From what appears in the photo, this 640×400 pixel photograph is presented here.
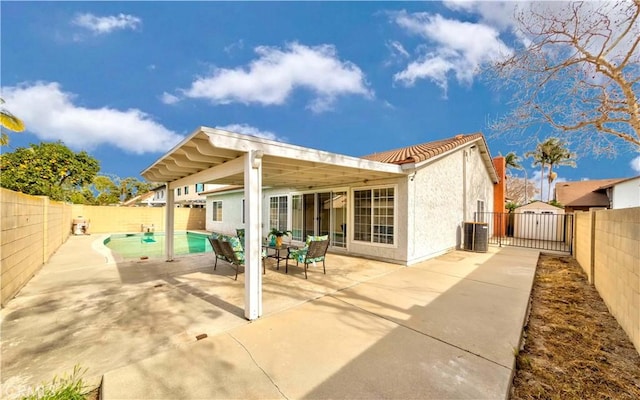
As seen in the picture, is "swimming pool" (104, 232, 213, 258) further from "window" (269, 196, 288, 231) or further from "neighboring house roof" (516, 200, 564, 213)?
"neighboring house roof" (516, 200, 564, 213)

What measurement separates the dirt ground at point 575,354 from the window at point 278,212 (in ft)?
34.5

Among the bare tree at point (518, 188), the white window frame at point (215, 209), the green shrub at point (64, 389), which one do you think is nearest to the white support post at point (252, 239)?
the green shrub at point (64, 389)

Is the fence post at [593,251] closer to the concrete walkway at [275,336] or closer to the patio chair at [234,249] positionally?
the concrete walkway at [275,336]

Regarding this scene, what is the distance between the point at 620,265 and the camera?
4227 mm

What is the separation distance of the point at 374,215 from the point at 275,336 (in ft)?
20.8

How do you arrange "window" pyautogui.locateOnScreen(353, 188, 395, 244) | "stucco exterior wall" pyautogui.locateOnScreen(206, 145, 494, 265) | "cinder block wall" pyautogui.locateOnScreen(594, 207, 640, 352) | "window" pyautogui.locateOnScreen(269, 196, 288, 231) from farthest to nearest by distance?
"window" pyautogui.locateOnScreen(269, 196, 288, 231), "window" pyautogui.locateOnScreen(353, 188, 395, 244), "stucco exterior wall" pyautogui.locateOnScreen(206, 145, 494, 265), "cinder block wall" pyautogui.locateOnScreen(594, 207, 640, 352)

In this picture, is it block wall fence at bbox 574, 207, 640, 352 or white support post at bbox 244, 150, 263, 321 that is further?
white support post at bbox 244, 150, 263, 321

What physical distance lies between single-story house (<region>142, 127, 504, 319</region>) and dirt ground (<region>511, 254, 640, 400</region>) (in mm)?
3666

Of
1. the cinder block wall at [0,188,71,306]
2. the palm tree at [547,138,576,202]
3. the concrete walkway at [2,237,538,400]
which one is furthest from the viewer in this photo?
the palm tree at [547,138,576,202]

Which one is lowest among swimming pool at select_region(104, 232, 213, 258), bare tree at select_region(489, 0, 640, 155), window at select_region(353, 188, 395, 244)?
swimming pool at select_region(104, 232, 213, 258)

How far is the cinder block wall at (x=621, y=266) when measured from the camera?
11.6ft

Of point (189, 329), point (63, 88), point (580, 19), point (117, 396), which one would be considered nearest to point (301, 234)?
point (189, 329)

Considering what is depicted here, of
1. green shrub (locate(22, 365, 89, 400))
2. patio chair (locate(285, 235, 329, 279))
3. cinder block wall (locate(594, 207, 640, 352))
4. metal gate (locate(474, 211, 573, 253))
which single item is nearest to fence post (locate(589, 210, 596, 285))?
cinder block wall (locate(594, 207, 640, 352))

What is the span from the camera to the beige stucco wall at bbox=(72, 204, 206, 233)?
19.0 m
